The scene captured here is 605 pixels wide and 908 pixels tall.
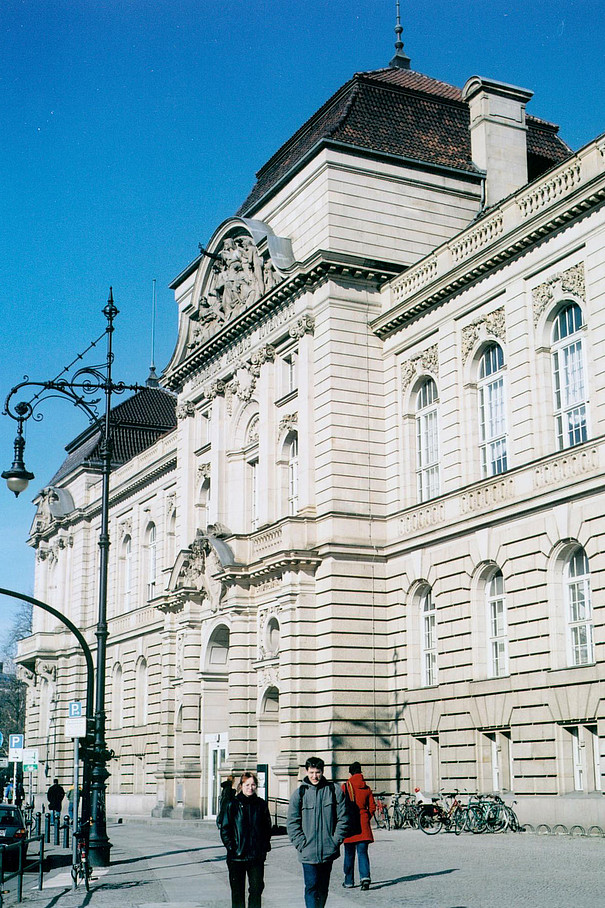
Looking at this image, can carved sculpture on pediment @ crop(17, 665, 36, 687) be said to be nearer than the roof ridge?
No

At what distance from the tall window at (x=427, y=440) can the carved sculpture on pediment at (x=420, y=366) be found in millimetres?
437

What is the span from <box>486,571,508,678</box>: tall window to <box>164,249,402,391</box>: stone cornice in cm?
1162

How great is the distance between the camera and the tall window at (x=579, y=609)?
3036 cm

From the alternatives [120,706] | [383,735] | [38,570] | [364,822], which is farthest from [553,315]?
[38,570]

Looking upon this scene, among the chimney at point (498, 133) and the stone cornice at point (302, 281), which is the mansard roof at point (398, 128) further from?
the stone cornice at point (302, 281)

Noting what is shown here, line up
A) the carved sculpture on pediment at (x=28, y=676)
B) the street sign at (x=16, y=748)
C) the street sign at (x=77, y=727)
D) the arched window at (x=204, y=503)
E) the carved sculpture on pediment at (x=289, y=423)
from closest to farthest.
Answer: the street sign at (x=77, y=727) < the street sign at (x=16, y=748) < the carved sculpture on pediment at (x=289, y=423) < the arched window at (x=204, y=503) < the carved sculpture on pediment at (x=28, y=676)

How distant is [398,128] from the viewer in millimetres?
43969

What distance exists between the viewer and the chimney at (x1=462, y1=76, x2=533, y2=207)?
145 feet

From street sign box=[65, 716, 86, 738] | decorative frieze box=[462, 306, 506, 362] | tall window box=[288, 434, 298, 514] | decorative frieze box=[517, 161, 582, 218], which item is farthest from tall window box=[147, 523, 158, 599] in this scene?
street sign box=[65, 716, 86, 738]

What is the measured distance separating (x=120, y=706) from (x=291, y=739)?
29568 mm

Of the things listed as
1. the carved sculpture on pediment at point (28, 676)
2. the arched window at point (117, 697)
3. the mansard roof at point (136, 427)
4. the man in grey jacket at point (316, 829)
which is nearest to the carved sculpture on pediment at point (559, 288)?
the man in grey jacket at point (316, 829)

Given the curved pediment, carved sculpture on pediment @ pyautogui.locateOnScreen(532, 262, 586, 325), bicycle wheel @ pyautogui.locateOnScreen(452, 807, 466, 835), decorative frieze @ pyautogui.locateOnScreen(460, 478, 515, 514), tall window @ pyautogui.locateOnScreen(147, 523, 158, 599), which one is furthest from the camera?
tall window @ pyautogui.locateOnScreen(147, 523, 158, 599)

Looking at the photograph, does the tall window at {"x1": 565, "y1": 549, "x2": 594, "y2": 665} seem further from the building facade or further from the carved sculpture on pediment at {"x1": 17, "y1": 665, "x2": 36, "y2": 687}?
the carved sculpture on pediment at {"x1": 17, "y1": 665, "x2": 36, "y2": 687}

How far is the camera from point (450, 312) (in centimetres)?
3719
